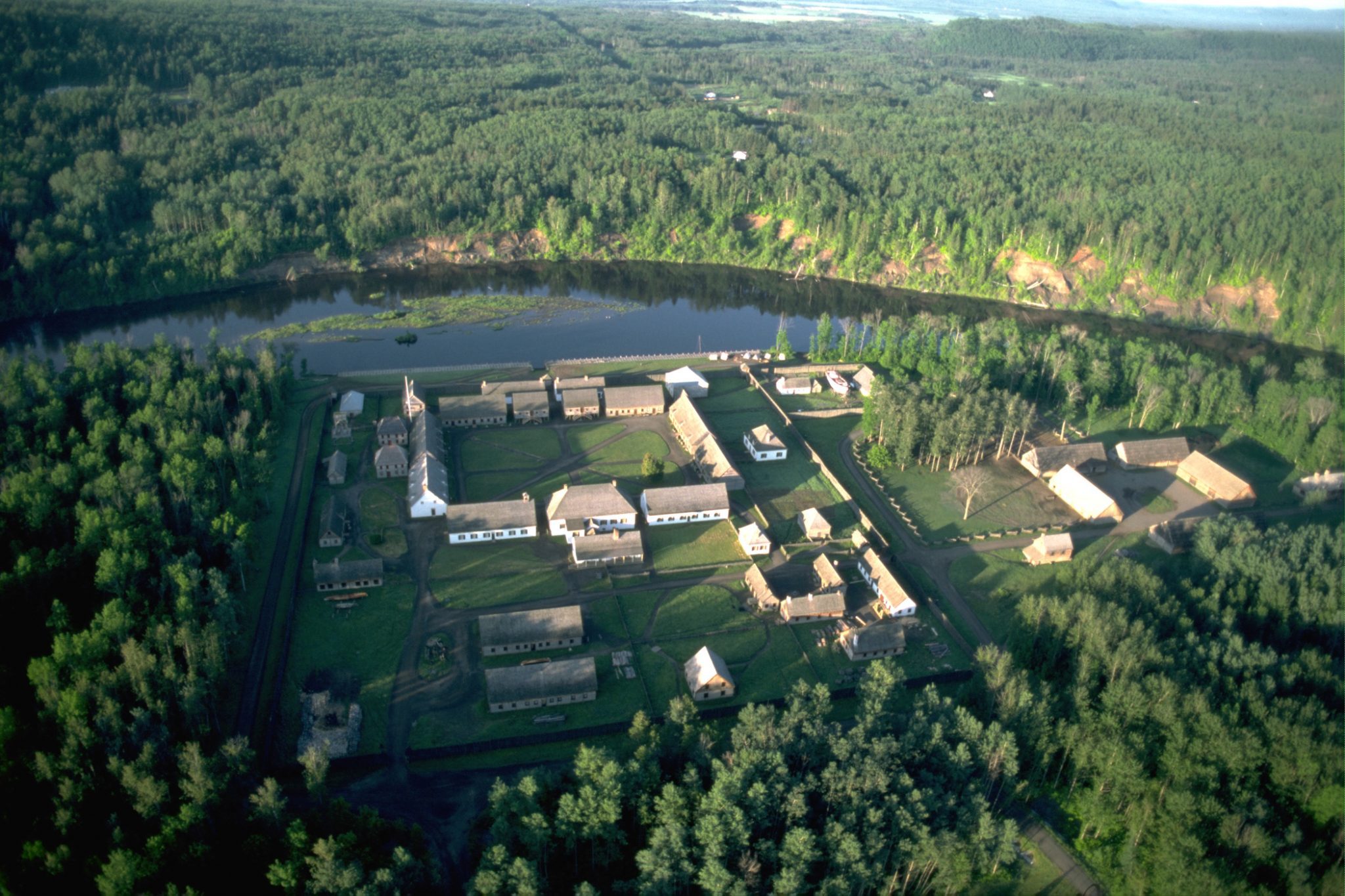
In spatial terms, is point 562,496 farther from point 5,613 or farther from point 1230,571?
point 1230,571

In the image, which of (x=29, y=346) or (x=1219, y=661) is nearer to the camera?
(x=1219, y=661)

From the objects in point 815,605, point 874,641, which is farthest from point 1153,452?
point 815,605

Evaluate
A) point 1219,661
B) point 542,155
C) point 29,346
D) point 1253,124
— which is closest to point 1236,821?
point 1219,661

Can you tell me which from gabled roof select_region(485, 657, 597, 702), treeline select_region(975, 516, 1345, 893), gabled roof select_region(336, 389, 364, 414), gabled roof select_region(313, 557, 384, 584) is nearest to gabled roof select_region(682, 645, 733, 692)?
gabled roof select_region(485, 657, 597, 702)

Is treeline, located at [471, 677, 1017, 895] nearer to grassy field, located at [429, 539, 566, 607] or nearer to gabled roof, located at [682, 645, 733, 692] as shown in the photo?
gabled roof, located at [682, 645, 733, 692]

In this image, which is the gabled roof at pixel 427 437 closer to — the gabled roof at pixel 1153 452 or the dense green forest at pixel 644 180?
the dense green forest at pixel 644 180

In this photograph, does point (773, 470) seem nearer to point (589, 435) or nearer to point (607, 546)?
point (589, 435)
